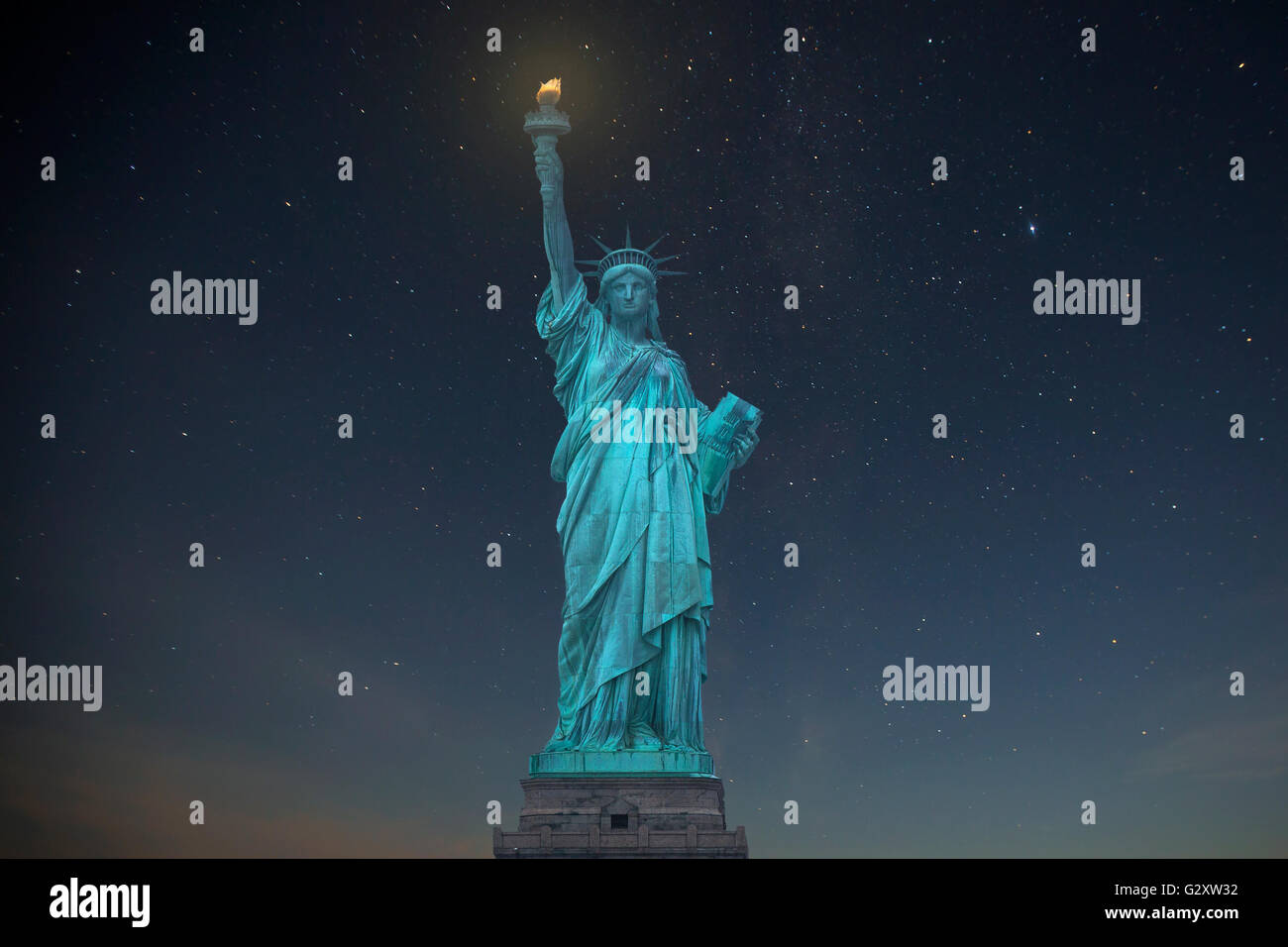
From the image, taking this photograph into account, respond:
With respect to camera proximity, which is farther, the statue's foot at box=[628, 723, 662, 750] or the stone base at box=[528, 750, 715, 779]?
the statue's foot at box=[628, 723, 662, 750]

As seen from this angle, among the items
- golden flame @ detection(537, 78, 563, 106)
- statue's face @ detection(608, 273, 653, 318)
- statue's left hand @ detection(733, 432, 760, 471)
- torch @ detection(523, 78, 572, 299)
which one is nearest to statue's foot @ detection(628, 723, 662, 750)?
statue's left hand @ detection(733, 432, 760, 471)

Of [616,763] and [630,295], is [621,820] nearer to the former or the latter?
[616,763]

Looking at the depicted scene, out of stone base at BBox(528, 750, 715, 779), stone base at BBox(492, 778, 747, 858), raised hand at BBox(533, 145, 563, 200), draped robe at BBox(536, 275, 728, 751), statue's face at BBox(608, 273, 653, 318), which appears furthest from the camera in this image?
statue's face at BBox(608, 273, 653, 318)

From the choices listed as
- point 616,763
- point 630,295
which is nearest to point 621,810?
point 616,763

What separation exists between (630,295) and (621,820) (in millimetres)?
10593

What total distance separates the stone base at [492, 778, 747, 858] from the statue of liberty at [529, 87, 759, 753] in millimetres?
814

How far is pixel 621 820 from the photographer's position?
106ft

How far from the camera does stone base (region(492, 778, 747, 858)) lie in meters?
31.9

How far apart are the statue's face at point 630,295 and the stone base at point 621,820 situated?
9500mm

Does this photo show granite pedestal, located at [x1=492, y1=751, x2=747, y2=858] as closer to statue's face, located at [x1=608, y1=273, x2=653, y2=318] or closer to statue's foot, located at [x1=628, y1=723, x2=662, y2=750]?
statue's foot, located at [x1=628, y1=723, x2=662, y2=750]
